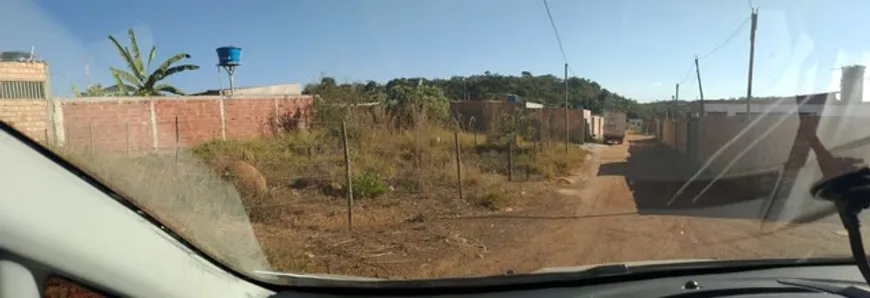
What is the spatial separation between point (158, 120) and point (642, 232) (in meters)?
5.19

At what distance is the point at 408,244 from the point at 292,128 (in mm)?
3282

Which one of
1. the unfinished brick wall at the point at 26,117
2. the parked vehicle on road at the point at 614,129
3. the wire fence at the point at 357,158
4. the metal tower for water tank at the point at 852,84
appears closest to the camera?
the unfinished brick wall at the point at 26,117

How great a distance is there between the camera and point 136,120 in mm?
3846

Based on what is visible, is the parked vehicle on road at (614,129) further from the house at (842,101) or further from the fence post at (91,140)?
the fence post at (91,140)

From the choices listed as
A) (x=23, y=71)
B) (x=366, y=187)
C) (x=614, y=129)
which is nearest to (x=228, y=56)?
(x=23, y=71)

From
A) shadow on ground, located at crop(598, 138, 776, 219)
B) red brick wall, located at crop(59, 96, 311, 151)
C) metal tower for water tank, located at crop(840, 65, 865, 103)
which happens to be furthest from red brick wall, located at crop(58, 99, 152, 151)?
shadow on ground, located at crop(598, 138, 776, 219)

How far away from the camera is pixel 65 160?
1.31 m

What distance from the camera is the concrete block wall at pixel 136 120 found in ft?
5.16

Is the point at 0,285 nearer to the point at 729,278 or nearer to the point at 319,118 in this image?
the point at 729,278

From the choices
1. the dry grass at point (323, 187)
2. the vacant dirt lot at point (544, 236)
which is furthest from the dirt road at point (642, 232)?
the dry grass at point (323, 187)

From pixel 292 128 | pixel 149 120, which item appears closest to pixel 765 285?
pixel 149 120

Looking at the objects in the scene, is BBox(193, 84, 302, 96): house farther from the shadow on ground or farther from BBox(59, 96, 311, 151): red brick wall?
the shadow on ground

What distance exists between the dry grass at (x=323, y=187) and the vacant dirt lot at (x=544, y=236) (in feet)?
0.17

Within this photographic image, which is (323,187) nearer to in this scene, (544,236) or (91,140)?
(544,236)
